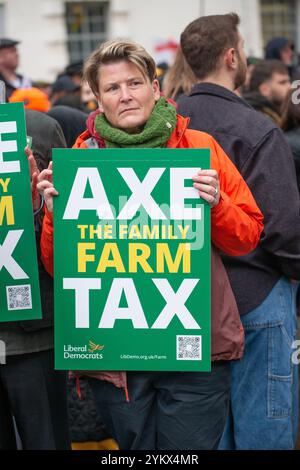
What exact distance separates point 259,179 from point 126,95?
23.4 inches

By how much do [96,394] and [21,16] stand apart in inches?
663

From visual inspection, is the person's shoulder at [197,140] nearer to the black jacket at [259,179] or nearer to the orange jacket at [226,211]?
the orange jacket at [226,211]

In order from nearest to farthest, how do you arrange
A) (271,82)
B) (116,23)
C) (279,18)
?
(271,82), (116,23), (279,18)

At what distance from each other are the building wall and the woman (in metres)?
15.9

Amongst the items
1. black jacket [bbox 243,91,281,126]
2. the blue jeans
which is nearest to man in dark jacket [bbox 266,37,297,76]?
black jacket [bbox 243,91,281,126]

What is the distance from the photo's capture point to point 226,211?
96.2 inches

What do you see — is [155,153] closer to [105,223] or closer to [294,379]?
[105,223]

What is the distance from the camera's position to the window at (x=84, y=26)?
63.2 ft

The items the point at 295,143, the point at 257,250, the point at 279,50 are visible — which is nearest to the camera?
the point at 257,250

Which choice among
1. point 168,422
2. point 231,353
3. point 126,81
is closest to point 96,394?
point 168,422

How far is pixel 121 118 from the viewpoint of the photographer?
2568 mm

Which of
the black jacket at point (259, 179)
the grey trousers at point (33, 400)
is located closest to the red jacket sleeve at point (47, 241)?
the grey trousers at point (33, 400)

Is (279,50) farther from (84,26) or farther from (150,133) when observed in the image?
(84,26)

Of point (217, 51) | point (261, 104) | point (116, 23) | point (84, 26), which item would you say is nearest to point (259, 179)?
point (217, 51)
